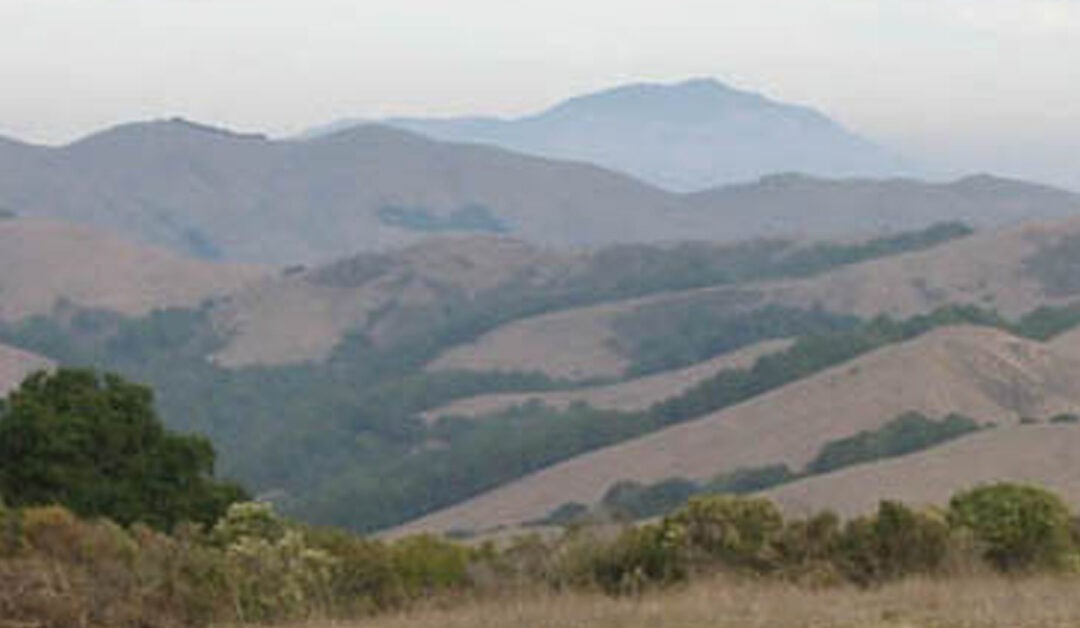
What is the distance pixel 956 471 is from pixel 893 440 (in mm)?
20893

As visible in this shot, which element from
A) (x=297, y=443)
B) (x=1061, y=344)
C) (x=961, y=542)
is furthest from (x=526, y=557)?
(x=297, y=443)

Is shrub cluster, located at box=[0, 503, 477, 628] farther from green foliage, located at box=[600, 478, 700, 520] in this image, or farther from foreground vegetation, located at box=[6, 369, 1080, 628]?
green foliage, located at box=[600, 478, 700, 520]

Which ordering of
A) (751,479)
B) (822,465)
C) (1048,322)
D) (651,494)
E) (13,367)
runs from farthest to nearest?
(13,367) → (1048,322) → (651,494) → (822,465) → (751,479)

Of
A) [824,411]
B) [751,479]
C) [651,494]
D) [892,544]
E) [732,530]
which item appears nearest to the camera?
[892,544]

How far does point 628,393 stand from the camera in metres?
180

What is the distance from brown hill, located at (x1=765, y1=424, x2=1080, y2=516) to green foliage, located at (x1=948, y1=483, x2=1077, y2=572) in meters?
62.2

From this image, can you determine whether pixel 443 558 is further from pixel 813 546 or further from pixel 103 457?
pixel 103 457

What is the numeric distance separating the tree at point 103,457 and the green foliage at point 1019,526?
13846 millimetres

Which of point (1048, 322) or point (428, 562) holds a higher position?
point (1048, 322)

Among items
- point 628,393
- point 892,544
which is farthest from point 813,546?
point 628,393

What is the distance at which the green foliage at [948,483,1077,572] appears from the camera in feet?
63.4

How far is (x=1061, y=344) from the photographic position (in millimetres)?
140125

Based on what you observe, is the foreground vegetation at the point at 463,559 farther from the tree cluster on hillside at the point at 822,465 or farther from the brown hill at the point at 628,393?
→ the brown hill at the point at 628,393

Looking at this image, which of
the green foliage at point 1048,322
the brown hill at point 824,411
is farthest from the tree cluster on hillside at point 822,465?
the green foliage at point 1048,322
